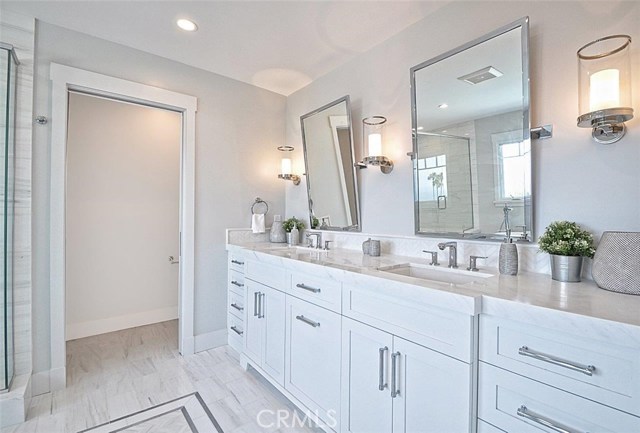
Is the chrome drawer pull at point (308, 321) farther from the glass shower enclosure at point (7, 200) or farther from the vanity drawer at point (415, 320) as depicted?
the glass shower enclosure at point (7, 200)

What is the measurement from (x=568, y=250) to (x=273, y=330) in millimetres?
1688

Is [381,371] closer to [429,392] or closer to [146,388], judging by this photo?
[429,392]

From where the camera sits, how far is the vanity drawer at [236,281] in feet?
8.54

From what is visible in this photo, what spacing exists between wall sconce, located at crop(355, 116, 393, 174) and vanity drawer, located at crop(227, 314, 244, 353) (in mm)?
1693

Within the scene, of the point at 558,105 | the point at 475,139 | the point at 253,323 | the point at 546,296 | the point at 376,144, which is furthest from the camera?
the point at 253,323

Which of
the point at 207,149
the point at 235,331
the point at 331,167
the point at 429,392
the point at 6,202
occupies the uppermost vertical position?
the point at 207,149

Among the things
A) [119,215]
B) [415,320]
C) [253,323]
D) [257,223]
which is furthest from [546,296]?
[119,215]

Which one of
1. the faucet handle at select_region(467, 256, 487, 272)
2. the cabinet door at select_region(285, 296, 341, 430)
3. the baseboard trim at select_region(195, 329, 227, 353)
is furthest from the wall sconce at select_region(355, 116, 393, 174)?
the baseboard trim at select_region(195, 329, 227, 353)

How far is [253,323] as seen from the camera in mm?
2285

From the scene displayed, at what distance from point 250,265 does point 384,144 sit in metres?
1.36

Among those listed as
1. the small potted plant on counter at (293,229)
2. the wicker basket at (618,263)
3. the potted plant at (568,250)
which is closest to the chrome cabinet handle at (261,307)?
the small potted plant on counter at (293,229)

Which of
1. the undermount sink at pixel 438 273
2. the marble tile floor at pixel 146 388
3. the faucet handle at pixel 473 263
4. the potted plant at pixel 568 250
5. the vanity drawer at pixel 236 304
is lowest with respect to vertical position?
the marble tile floor at pixel 146 388

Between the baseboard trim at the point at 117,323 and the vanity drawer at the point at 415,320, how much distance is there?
2862 millimetres

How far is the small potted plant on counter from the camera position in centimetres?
284
